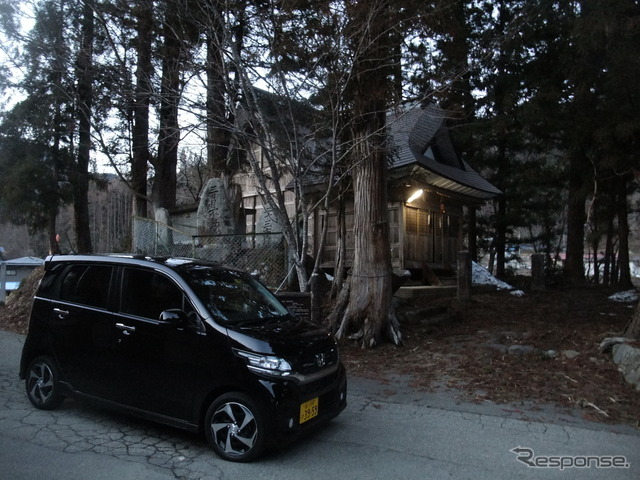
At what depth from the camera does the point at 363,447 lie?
4.39 m

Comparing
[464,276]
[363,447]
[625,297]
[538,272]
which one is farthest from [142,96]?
[625,297]

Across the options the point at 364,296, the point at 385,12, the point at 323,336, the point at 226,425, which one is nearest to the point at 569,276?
the point at 364,296

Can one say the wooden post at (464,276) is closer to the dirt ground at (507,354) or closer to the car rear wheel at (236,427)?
the dirt ground at (507,354)

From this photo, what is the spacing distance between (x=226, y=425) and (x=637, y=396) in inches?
190

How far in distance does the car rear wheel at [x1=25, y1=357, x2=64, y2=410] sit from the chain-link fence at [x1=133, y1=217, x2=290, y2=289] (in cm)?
414

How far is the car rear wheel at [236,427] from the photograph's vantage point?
3.91 metres

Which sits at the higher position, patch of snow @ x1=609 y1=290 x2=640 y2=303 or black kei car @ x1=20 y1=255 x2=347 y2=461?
black kei car @ x1=20 y1=255 x2=347 y2=461

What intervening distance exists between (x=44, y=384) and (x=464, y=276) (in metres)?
9.82

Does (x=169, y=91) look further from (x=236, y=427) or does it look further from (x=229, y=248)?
(x=236, y=427)

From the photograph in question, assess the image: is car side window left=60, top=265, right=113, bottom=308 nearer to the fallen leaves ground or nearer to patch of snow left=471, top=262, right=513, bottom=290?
the fallen leaves ground

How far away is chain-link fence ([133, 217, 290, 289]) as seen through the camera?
10.8m

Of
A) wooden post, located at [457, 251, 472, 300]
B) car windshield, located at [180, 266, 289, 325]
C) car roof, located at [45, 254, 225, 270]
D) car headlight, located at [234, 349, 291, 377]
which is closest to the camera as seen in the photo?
car headlight, located at [234, 349, 291, 377]

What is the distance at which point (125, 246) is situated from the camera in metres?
16.9

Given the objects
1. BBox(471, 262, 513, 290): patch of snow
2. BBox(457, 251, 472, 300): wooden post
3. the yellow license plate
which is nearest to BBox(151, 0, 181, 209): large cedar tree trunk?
the yellow license plate
